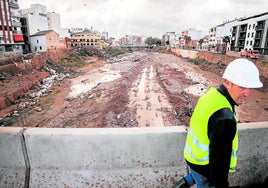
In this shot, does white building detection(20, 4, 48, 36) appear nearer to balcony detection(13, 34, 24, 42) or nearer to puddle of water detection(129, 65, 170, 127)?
balcony detection(13, 34, 24, 42)

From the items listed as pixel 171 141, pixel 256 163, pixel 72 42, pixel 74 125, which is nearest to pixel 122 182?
pixel 171 141

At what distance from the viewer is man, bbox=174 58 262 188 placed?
155cm

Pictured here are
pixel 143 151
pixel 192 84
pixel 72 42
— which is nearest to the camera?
pixel 143 151

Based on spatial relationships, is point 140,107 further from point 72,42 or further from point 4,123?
point 72,42

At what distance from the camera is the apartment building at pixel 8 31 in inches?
1379

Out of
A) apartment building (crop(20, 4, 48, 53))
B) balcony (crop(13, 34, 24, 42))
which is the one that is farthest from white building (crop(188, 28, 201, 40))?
balcony (crop(13, 34, 24, 42))

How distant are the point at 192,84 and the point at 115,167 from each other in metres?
27.6

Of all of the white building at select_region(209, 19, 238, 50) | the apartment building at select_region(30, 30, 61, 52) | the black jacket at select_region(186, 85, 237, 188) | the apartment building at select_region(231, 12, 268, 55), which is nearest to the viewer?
the black jacket at select_region(186, 85, 237, 188)

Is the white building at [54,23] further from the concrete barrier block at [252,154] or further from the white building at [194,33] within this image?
the white building at [194,33]

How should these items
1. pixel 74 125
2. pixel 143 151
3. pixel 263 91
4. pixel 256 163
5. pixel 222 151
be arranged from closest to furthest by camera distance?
pixel 222 151 → pixel 143 151 → pixel 256 163 → pixel 74 125 → pixel 263 91

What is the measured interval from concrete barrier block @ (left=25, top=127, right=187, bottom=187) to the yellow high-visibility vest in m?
0.46

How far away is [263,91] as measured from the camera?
25.3 m

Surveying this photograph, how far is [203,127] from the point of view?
170cm

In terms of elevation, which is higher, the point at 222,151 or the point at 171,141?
the point at 222,151
